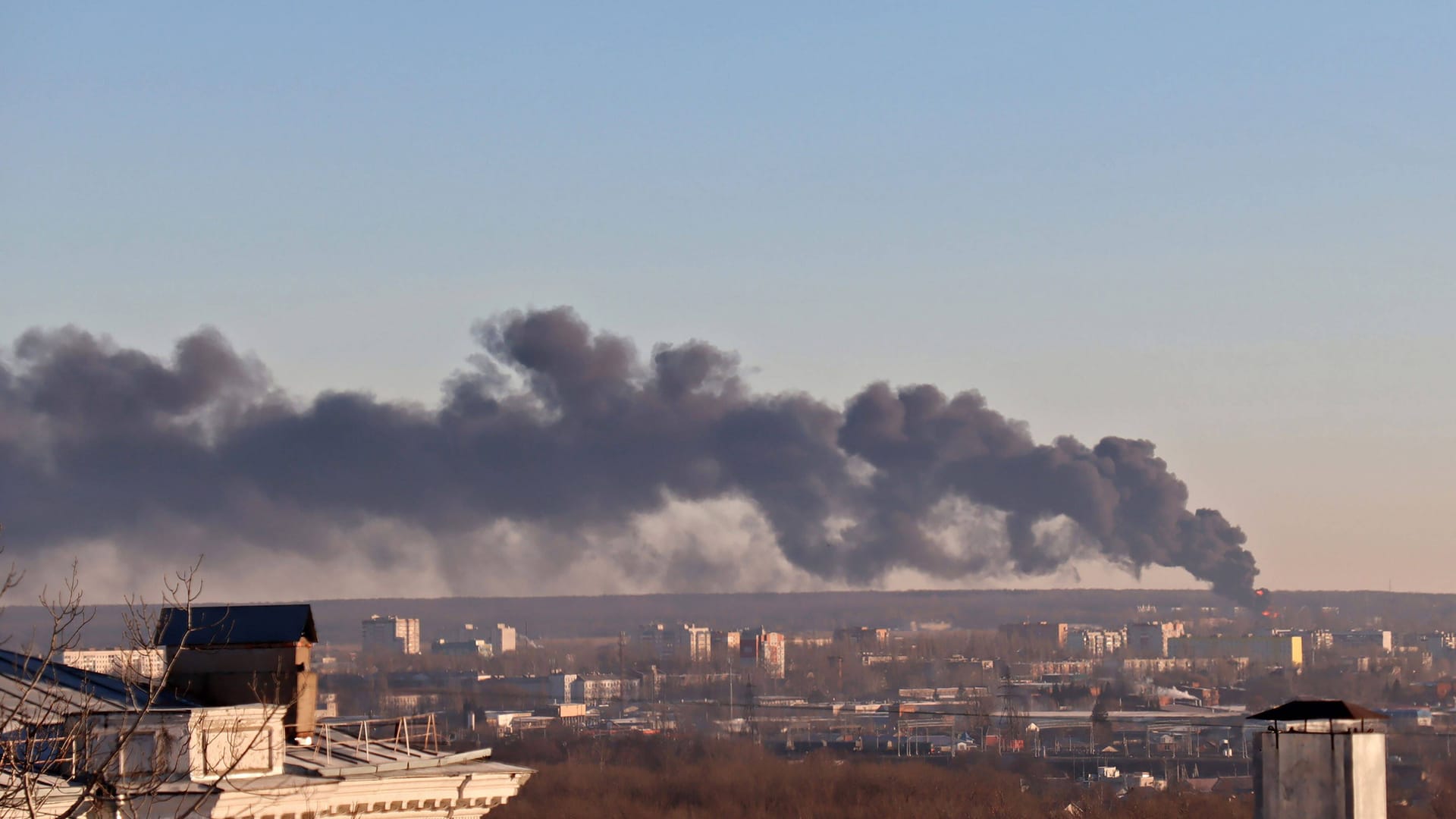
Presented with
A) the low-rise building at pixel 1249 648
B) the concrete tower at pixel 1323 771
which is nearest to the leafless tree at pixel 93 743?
the concrete tower at pixel 1323 771

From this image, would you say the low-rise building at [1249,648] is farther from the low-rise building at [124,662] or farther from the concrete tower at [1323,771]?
the concrete tower at [1323,771]

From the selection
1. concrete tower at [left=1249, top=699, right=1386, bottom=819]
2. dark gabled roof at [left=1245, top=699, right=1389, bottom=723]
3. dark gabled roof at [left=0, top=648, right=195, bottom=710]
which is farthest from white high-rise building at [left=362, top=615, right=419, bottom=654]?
concrete tower at [left=1249, top=699, right=1386, bottom=819]

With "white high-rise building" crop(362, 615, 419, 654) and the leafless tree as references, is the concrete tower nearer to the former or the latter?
the leafless tree

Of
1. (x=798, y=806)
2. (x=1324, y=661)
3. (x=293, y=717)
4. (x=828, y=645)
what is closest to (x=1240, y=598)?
(x=1324, y=661)

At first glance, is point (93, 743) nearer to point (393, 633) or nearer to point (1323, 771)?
point (1323, 771)

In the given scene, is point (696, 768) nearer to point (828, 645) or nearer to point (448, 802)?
point (448, 802)

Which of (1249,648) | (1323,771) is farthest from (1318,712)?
(1249,648)
